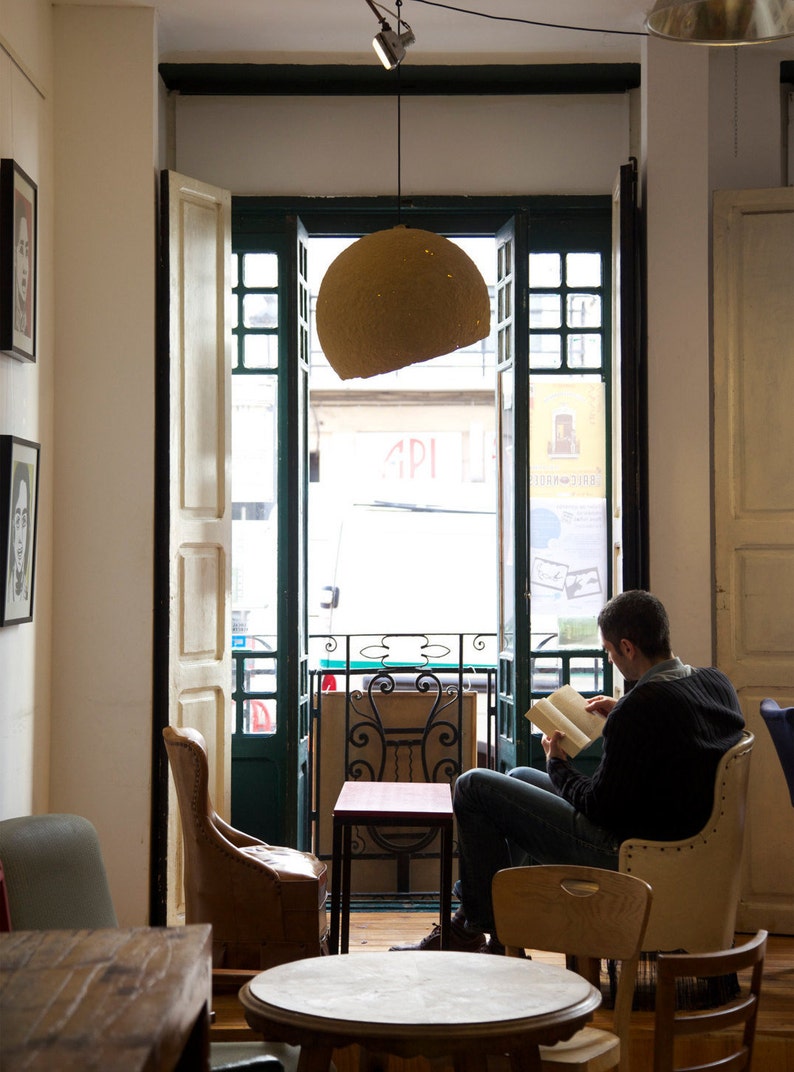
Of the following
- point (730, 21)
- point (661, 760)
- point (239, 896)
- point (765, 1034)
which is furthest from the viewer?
point (239, 896)

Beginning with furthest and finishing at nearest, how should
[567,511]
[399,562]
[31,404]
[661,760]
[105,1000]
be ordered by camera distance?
[399,562]
[567,511]
[31,404]
[661,760]
[105,1000]

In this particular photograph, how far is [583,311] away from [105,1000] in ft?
13.0

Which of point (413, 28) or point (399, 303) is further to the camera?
point (413, 28)

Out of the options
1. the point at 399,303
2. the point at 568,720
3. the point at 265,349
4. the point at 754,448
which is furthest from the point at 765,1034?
the point at 265,349

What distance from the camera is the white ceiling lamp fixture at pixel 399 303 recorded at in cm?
281

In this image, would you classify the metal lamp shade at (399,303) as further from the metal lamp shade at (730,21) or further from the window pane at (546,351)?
the window pane at (546,351)

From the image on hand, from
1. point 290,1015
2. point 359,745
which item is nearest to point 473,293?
point 290,1015

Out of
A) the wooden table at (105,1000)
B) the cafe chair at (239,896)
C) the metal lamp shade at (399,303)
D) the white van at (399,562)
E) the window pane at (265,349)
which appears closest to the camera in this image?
the wooden table at (105,1000)

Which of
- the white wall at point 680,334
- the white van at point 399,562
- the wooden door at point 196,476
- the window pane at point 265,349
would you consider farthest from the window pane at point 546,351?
the white van at point 399,562

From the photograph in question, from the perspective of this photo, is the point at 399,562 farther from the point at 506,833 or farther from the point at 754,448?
the point at 506,833

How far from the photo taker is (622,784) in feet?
10.6

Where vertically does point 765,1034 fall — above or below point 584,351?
below

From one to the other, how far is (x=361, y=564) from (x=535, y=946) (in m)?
9.30

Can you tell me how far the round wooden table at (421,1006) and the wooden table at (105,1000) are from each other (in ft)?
1.63
